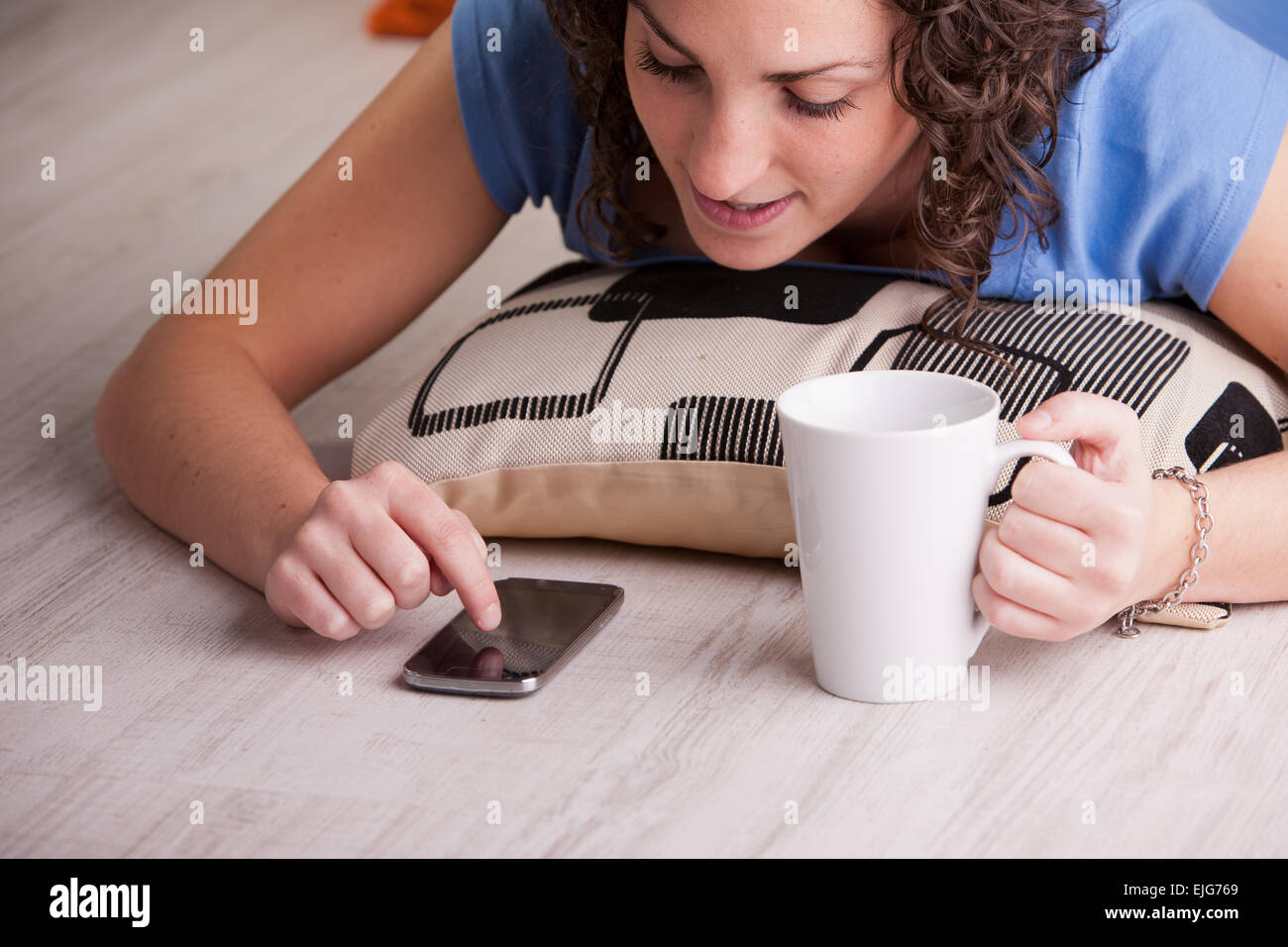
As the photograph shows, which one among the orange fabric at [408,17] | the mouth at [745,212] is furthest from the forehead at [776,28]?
the orange fabric at [408,17]

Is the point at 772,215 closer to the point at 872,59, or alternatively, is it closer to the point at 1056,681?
the point at 872,59

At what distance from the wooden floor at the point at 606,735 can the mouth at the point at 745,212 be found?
0.25m

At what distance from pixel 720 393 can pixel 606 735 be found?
302 millimetres

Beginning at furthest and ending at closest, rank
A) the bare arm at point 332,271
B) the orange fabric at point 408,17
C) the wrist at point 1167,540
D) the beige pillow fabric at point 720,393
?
the orange fabric at point 408,17 → the bare arm at point 332,271 → the beige pillow fabric at point 720,393 → the wrist at point 1167,540

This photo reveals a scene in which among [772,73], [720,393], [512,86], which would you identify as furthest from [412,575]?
[512,86]

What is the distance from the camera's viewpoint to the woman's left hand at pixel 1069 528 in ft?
2.59

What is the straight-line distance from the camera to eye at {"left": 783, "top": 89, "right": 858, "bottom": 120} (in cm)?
93

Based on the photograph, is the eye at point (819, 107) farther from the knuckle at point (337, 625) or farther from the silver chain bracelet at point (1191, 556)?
the knuckle at point (337, 625)

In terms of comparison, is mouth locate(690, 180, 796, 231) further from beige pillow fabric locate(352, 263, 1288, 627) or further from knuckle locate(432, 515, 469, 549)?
knuckle locate(432, 515, 469, 549)

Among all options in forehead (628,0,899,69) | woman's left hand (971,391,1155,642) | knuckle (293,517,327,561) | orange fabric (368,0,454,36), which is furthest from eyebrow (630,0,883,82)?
orange fabric (368,0,454,36)

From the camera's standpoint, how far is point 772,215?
40.3 inches

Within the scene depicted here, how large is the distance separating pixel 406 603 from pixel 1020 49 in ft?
1.80

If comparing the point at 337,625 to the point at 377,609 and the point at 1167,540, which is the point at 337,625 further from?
the point at 1167,540

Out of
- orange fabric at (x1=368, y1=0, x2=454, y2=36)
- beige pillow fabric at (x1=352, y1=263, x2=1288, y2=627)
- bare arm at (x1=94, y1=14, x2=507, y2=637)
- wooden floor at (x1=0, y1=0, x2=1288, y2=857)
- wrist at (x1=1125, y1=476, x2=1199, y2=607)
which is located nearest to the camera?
wooden floor at (x1=0, y1=0, x2=1288, y2=857)
